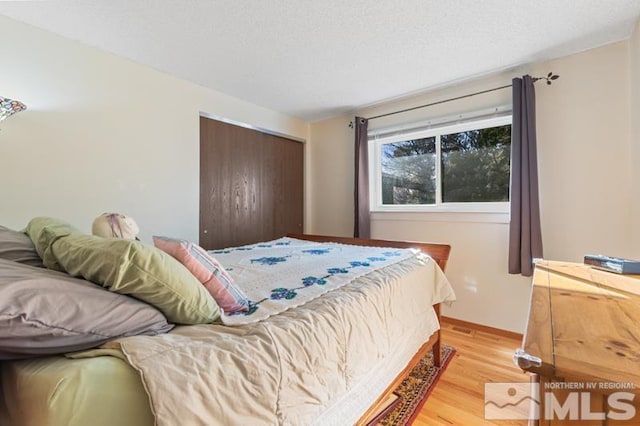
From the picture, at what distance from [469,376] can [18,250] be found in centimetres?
243

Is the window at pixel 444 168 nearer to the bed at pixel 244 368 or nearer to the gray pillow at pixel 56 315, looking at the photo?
the bed at pixel 244 368

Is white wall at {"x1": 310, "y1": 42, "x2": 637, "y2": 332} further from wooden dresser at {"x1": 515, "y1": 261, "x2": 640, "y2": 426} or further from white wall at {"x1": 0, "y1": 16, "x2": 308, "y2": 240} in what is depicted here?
Result: white wall at {"x1": 0, "y1": 16, "x2": 308, "y2": 240}

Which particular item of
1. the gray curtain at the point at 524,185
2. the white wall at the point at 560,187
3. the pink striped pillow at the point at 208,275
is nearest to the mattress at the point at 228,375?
the pink striped pillow at the point at 208,275

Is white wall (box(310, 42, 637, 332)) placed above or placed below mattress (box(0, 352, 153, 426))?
above

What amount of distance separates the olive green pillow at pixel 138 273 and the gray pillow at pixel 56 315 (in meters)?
0.04

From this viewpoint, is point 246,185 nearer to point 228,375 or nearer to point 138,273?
point 138,273

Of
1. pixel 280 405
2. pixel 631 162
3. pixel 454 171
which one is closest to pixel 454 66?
pixel 454 171

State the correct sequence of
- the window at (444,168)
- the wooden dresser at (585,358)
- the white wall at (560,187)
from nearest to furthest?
the wooden dresser at (585,358)
the white wall at (560,187)
the window at (444,168)

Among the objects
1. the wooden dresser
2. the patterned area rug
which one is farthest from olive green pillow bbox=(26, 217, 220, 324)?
the patterned area rug

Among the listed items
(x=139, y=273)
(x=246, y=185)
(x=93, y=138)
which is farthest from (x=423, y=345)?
(x=93, y=138)

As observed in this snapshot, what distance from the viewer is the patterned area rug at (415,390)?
4.69 feet

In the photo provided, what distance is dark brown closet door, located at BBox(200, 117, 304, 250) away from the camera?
2762mm

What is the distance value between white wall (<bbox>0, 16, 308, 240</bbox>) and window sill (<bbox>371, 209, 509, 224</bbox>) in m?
1.98

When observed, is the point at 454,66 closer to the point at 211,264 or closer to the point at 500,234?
the point at 500,234
